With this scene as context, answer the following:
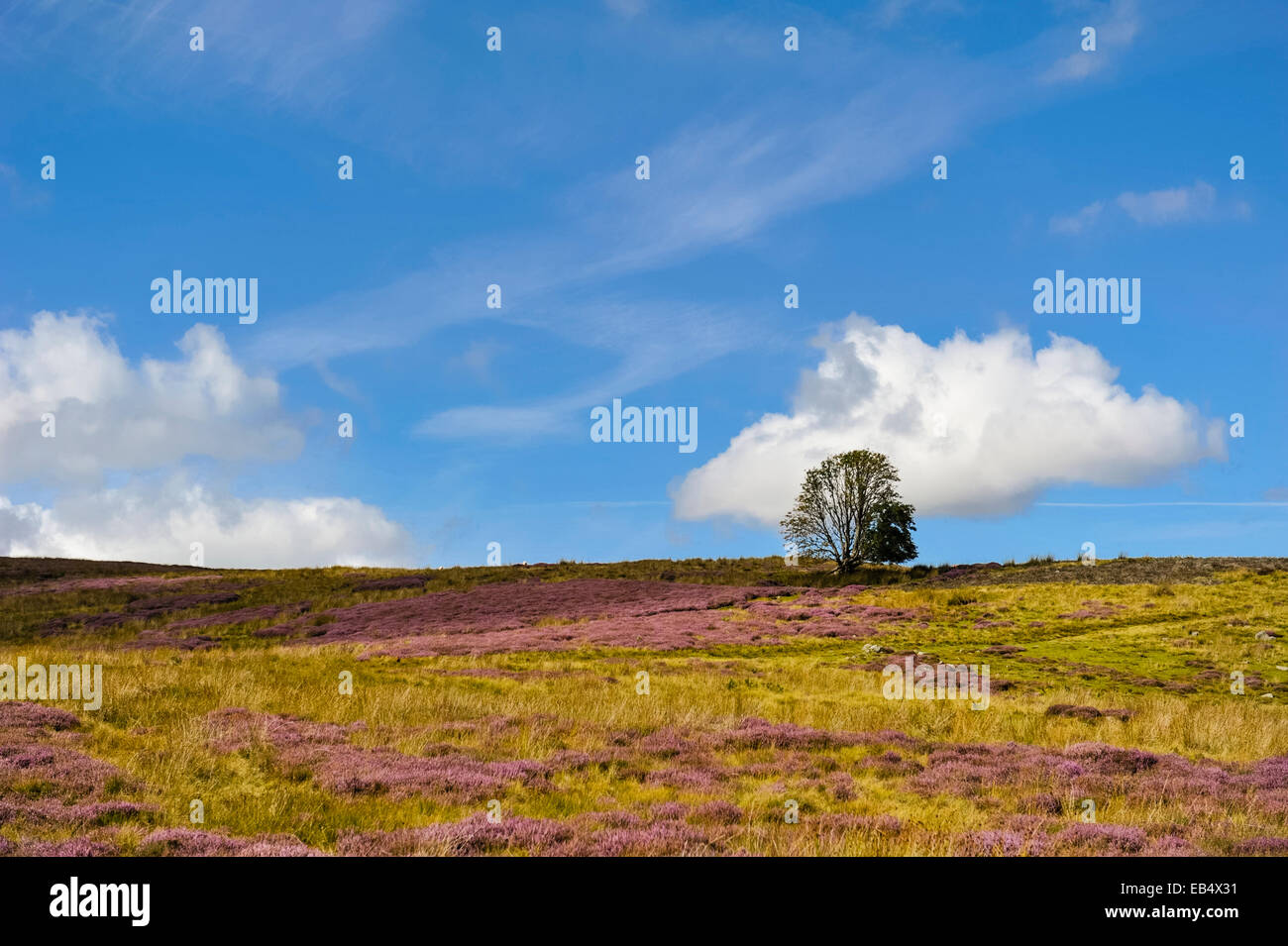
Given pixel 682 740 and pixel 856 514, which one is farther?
pixel 856 514

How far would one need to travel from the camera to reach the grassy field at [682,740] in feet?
34.8

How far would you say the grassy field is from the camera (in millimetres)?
10609

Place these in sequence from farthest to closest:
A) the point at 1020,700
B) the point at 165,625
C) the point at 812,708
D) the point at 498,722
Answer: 1. the point at 165,625
2. the point at 1020,700
3. the point at 812,708
4. the point at 498,722

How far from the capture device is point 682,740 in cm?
1666

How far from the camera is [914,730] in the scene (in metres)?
18.6

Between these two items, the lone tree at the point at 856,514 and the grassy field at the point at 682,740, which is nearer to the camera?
the grassy field at the point at 682,740

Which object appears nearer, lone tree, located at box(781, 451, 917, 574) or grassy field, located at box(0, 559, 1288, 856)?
grassy field, located at box(0, 559, 1288, 856)

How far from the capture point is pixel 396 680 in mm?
24797
